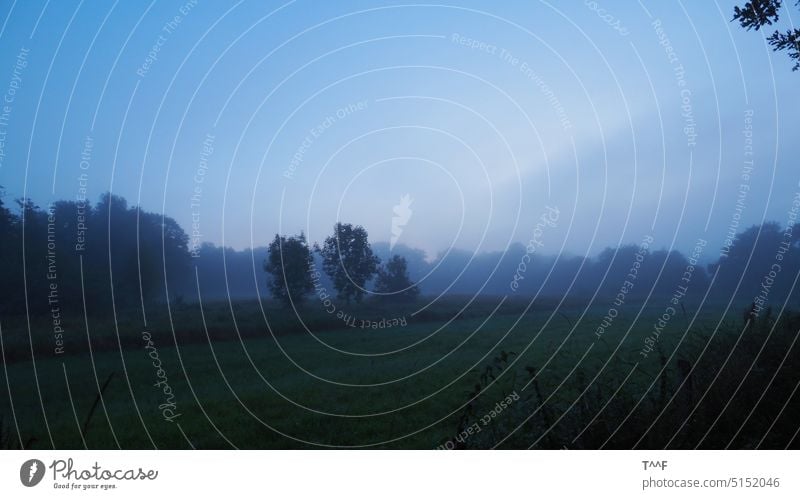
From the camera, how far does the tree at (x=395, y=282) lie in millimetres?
6566

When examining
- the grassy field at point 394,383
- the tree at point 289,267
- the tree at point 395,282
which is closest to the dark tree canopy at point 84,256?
the grassy field at point 394,383

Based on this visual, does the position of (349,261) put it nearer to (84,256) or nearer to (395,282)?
(395,282)

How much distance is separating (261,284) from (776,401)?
19.9ft

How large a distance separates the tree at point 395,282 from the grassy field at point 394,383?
261 millimetres

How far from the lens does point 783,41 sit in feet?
22.7

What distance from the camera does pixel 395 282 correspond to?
660 centimetres

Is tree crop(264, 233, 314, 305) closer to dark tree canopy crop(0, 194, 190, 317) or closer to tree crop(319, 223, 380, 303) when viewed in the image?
tree crop(319, 223, 380, 303)
